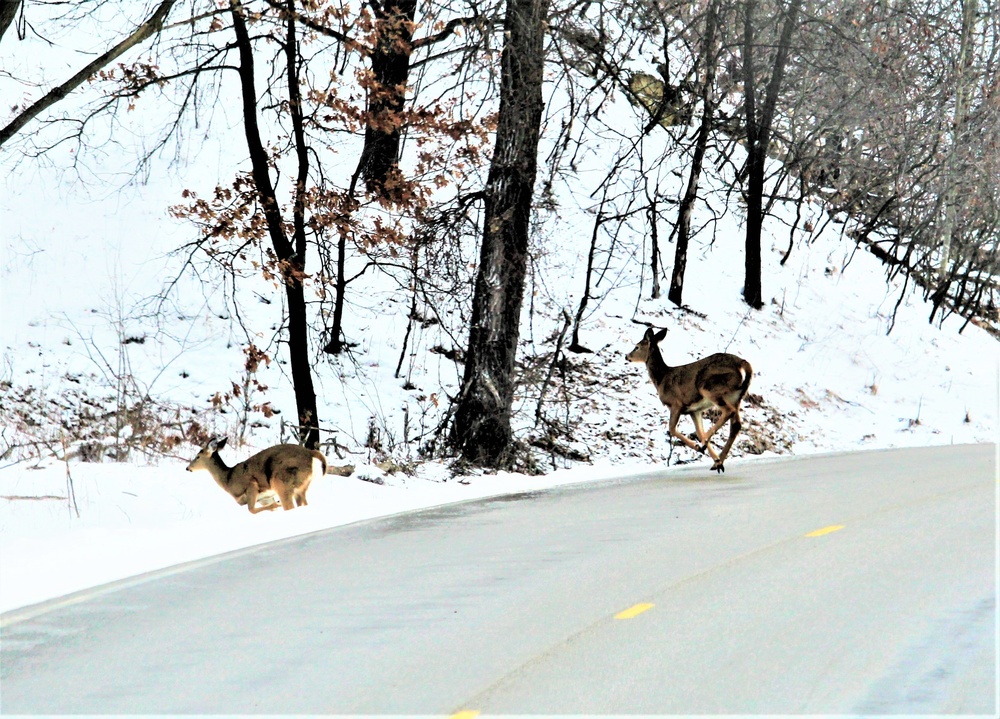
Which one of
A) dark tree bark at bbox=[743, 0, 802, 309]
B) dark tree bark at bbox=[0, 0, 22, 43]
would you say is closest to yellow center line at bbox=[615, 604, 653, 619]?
dark tree bark at bbox=[0, 0, 22, 43]

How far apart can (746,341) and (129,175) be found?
13975 millimetres

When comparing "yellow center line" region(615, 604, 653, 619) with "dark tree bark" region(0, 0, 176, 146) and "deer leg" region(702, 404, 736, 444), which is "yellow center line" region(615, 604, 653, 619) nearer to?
"deer leg" region(702, 404, 736, 444)

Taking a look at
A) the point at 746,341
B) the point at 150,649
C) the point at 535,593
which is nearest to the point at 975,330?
the point at 746,341

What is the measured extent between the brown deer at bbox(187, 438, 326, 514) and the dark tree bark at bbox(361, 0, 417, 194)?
6.47m

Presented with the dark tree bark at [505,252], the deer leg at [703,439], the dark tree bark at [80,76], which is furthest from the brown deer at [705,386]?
the dark tree bark at [80,76]

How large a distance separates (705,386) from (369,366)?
8841 millimetres

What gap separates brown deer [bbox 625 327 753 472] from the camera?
15195mm

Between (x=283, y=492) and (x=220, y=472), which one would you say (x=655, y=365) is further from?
(x=220, y=472)

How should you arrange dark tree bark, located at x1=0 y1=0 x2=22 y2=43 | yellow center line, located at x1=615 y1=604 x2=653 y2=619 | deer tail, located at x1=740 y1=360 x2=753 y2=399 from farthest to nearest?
deer tail, located at x1=740 y1=360 x2=753 y2=399 → dark tree bark, located at x1=0 y1=0 x2=22 y2=43 → yellow center line, located at x1=615 y1=604 x2=653 y2=619

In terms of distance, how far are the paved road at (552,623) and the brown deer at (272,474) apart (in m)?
0.86

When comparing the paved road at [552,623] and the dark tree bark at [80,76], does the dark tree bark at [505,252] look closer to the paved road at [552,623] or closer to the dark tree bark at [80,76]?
the dark tree bark at [80,76]

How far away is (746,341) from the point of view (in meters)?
26.3

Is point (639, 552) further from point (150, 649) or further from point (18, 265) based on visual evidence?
point (18, 265)

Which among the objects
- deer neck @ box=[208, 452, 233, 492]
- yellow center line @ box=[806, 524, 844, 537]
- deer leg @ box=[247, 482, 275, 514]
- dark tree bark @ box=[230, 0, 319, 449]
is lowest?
yellow center line @ box=[806, 524, 844, 537]
